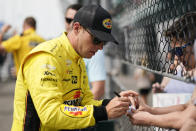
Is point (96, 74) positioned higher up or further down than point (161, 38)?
further down

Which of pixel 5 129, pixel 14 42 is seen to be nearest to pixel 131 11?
pixel 14 42

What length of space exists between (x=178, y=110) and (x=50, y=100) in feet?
3.46

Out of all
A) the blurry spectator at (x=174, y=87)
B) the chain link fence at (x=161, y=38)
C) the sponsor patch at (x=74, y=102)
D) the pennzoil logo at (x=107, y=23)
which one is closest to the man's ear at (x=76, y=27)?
the pennzoil logo at (x=107, y=23)

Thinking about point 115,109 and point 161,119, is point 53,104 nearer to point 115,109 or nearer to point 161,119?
point 115,109

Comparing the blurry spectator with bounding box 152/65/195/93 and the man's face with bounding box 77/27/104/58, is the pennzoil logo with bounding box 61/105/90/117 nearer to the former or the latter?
the man's face with bounding box 77/27/104/58

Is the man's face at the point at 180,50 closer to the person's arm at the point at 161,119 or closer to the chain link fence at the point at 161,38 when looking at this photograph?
the chain link fence at the point at 161,38

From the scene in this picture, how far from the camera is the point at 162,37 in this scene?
282 centimetres

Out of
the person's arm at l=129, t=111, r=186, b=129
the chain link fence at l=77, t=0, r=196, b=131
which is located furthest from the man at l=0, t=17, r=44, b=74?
the person's arm at l=129, t=111, r=186, b=129

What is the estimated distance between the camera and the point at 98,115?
7.02ft

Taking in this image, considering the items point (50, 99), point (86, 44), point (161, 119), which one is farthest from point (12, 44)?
point (161, 119)

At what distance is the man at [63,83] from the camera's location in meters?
2.08

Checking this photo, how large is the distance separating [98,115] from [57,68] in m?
0.42

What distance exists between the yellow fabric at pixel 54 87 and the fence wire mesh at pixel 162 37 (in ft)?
2.29

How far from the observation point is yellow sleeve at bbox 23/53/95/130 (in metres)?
2.06
